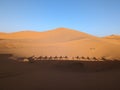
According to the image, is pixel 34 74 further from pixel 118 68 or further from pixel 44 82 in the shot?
pixel 118 68

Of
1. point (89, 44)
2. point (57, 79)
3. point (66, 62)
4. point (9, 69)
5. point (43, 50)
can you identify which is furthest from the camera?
point (89, 44)

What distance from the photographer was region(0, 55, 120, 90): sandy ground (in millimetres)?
6836

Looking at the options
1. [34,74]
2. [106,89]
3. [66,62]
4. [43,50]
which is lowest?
[106,89]

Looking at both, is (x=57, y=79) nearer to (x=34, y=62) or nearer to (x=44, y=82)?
(x=44, y=82)

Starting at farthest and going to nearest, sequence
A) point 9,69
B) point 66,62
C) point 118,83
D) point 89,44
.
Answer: point 89,44 → point 66,62 → point 9,69 → point 118,83

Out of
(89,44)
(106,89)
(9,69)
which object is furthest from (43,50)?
(106,89)

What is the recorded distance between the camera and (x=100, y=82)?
24.6 ft

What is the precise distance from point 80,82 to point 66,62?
11.6 ft

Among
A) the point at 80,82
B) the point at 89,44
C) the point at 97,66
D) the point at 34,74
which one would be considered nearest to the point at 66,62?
the point at 97,66

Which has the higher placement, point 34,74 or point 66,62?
point 66,62

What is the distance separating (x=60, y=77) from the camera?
8.30m

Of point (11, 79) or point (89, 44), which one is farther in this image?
point (89, 44)

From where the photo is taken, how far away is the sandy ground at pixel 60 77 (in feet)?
22.4

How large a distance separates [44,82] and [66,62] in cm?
372
